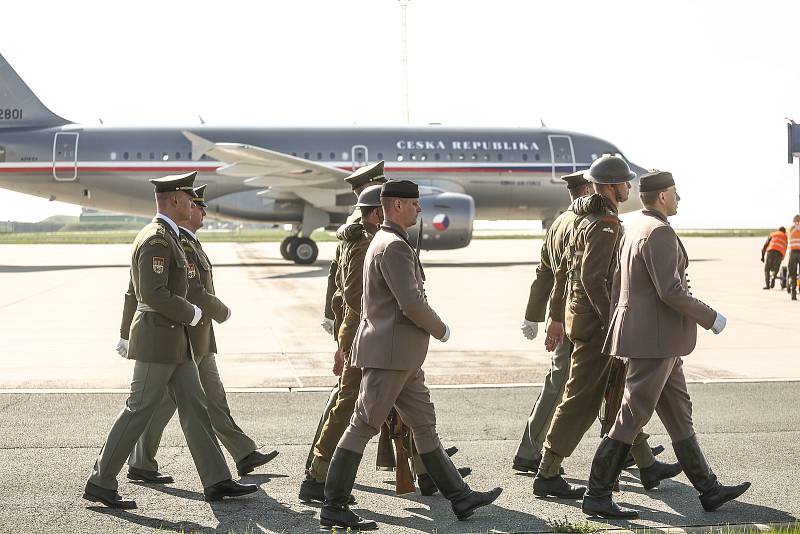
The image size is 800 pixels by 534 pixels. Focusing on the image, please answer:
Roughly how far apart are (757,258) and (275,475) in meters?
29.9

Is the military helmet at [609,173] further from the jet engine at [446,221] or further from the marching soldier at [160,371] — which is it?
the jet engine at [446,221]

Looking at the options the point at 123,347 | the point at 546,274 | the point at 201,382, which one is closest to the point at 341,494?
the point at 201,382

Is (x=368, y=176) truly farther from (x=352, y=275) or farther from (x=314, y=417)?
(x=314, y=417)

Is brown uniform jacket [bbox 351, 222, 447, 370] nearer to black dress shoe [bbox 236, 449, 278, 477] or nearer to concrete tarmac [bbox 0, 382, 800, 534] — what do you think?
concrete tarmac [bbox 0, 382, 800, 534]

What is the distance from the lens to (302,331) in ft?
46.0

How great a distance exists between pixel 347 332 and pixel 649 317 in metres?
1.74

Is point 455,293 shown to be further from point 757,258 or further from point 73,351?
point 757,258

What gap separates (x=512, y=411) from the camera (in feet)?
27.9

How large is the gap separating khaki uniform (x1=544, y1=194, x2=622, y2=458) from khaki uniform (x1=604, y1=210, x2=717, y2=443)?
11.7 inches

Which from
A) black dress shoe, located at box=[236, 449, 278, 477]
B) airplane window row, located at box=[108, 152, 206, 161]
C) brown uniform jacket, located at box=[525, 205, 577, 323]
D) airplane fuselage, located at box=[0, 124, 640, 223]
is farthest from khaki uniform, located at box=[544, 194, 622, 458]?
airplane window row, located at box=[108, 152, 206, 161]

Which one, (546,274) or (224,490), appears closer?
(224,490)

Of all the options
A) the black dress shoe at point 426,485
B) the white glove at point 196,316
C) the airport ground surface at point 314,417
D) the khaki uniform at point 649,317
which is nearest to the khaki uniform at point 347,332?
the airport ground surface at point 314,417

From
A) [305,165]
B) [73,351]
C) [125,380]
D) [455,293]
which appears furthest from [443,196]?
[125,380]

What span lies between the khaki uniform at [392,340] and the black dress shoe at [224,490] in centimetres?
91
